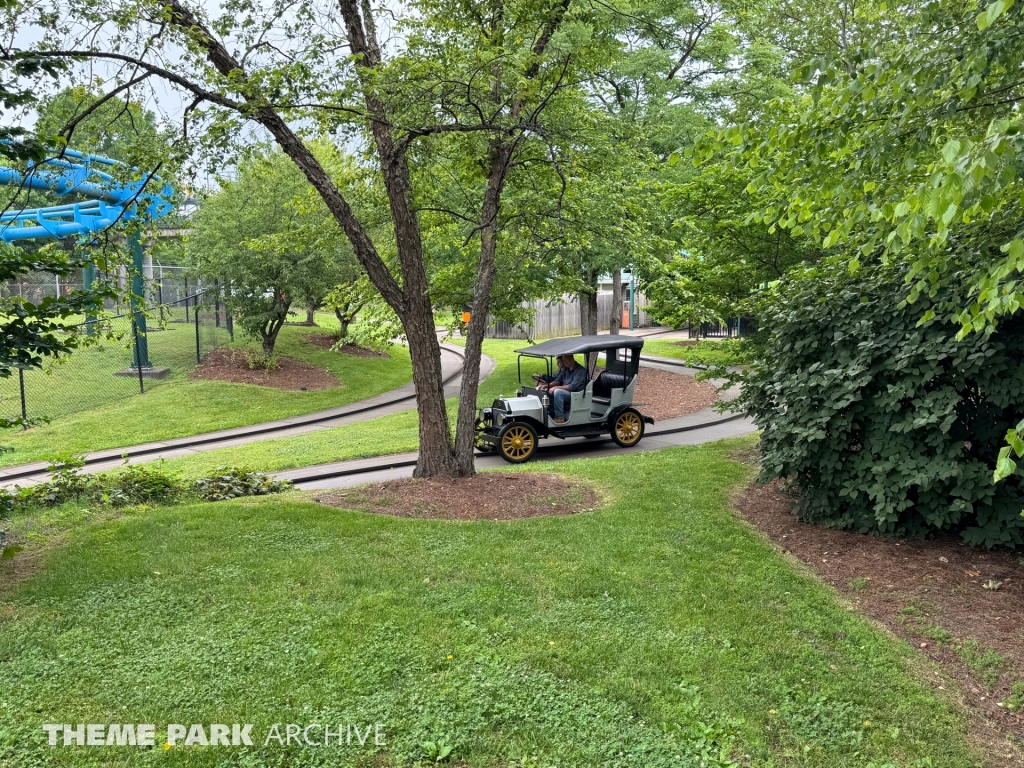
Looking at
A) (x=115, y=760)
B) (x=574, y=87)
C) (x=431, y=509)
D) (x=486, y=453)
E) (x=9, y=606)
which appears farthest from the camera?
(x=486, y=453)

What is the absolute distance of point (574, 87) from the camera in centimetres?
998

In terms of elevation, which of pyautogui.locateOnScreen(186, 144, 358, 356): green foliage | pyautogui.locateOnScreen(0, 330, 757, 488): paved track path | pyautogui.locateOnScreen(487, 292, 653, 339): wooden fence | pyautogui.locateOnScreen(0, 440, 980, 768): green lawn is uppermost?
pyautogui.locateOnScreen(186, 144, 358, 356): green foliage

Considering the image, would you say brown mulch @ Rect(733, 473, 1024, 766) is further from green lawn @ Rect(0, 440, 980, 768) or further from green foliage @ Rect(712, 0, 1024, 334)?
green foliage @ Rect(712, 0, 1024, 334)

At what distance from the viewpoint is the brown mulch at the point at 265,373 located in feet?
67.2

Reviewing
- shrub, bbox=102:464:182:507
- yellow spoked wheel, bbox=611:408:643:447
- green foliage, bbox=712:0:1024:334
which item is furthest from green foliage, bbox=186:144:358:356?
green foliage, bbox=712:0:1024:334

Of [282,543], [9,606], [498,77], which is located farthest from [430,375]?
[9,606]

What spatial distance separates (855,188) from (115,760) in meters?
5.38

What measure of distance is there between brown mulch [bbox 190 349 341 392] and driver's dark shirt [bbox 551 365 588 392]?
10.4 meters

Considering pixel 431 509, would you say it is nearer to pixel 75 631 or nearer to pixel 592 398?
pixel 75 631

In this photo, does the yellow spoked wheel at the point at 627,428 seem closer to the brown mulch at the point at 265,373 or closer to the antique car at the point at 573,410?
the antique car at the point at 573,410

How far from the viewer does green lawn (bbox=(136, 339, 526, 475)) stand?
41.0 ft

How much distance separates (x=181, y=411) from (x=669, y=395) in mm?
12560

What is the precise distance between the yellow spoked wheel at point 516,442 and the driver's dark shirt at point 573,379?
106cm

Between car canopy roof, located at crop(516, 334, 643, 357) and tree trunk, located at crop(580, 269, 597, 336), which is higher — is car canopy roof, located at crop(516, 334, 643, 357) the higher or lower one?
the lower one
